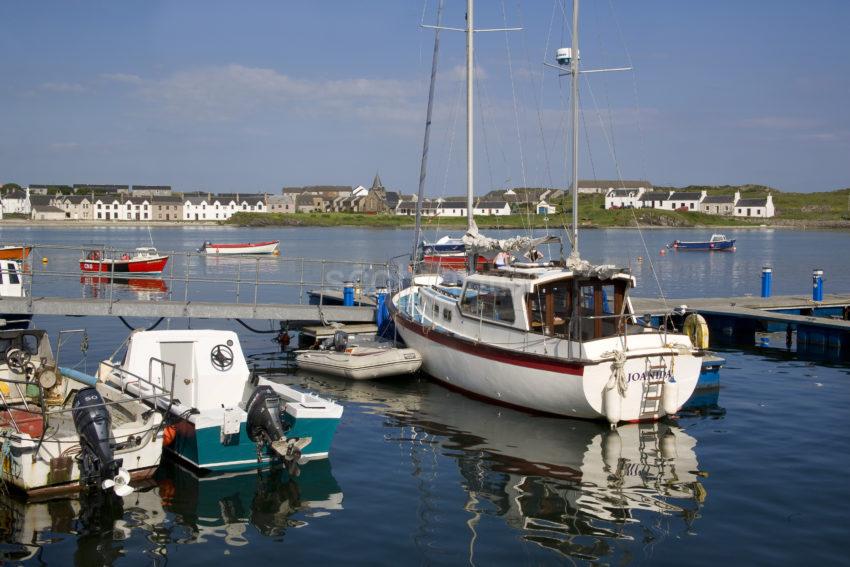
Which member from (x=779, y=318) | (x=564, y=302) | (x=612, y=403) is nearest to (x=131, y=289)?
(x=564, y=302)

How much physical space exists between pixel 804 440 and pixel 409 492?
8.76 meters

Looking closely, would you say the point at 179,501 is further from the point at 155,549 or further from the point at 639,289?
the point at 639,289

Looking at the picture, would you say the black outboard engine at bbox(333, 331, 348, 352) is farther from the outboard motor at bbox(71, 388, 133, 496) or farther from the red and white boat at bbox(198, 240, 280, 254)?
the red and white boat at bbox(198, 240, 280, 254)

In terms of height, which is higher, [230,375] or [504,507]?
[230,375]

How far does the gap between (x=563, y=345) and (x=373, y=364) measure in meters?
6.64

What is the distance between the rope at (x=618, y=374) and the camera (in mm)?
16748

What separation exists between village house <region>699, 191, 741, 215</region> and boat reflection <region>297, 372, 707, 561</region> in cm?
18912

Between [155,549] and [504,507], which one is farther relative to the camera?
[504,507]

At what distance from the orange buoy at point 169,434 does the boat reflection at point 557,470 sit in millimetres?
4520

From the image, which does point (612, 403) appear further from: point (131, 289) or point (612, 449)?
point (131, 289)

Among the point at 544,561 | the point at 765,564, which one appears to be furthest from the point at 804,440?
the point at 544,561

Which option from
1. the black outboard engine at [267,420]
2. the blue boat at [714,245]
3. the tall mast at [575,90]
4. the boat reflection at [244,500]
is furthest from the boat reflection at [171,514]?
the blue boat at [714,245]

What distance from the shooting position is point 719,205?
196375mm

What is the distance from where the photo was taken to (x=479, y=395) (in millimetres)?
20375
